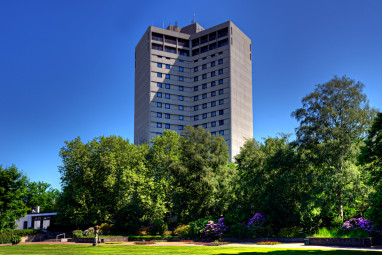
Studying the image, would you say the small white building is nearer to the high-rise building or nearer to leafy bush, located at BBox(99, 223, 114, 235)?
leafy bush, located at BBox(99, 223, 114, 235)

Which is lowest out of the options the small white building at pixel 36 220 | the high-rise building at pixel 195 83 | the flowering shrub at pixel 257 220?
the small white building at pixel 36 220

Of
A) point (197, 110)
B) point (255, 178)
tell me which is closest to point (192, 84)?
point (197, 110)

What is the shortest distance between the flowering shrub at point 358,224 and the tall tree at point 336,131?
97.3 inches

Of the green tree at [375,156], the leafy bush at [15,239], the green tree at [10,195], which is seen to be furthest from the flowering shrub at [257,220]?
the green tree at [10,195]

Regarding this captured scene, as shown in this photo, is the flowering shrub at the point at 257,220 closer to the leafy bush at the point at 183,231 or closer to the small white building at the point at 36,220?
the leafy bush at the point at 183,231

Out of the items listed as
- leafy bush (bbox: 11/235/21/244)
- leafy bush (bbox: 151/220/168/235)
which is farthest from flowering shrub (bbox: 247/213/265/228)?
leafy bush (bbox: 11/235/21/244)

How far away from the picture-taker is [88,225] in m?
55.5

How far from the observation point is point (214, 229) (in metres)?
39.5

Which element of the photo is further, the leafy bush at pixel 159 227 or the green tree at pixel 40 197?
the green tree at pixel 40 197

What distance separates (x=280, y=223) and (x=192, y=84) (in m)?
88.8

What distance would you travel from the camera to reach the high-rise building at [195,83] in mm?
113188

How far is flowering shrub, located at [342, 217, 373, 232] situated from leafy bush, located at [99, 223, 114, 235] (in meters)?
32.4

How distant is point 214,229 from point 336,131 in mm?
17414

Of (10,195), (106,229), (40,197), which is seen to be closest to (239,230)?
(106,229)
